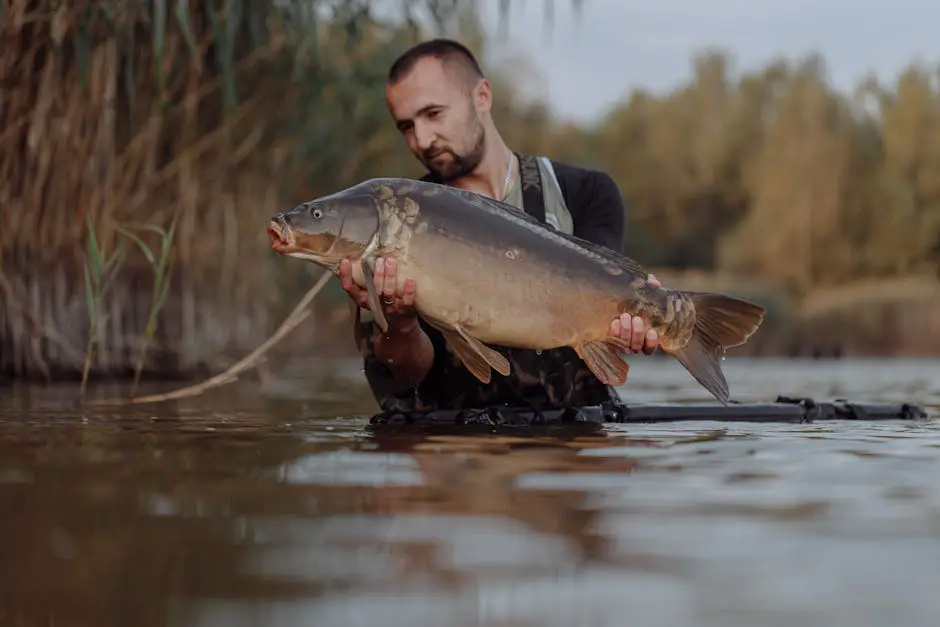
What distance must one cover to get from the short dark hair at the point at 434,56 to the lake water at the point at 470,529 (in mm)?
1301

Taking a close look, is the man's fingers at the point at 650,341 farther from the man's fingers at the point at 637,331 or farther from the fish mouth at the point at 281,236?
the fish mouth at the point at 281,236

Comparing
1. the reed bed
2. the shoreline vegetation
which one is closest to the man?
the shoreline vegetation

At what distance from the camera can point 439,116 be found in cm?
445

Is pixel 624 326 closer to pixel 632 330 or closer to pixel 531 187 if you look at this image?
pixel 632 330

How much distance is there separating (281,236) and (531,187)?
138cm

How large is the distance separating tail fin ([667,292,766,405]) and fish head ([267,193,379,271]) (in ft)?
2.88

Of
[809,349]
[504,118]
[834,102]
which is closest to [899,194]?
[834,102]

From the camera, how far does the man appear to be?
4430 millimetres

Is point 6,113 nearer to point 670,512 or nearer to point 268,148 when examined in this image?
point 268,148

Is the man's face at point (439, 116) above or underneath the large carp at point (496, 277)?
above

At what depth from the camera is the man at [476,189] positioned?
14.5ft

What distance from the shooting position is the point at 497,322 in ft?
11.5

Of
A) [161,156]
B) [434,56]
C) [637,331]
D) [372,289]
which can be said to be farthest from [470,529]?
[161,156]

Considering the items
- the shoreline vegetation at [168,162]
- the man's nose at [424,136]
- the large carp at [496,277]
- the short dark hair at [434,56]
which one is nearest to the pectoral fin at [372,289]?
the large carp at [496,277]
